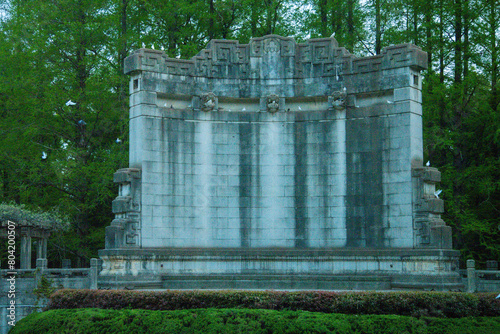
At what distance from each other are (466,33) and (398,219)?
16926mm

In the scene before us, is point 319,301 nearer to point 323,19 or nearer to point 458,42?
point 458,42

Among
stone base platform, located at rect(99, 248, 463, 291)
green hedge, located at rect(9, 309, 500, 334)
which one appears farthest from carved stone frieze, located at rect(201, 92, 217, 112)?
green hedge, located at rect(9, 309, 500, 334)

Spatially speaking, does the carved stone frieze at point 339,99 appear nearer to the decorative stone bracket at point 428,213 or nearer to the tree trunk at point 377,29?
the decorative stone bracket at point 428,213

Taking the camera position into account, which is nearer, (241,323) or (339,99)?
(241,323)

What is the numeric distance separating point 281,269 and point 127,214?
238 inches

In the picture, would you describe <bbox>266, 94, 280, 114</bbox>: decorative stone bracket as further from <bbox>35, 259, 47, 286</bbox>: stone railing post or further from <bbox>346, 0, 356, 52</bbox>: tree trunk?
<bbox>346, 0, 356, 52</bbox>: tree trunk

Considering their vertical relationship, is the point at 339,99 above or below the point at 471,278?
above

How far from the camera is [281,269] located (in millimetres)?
25453

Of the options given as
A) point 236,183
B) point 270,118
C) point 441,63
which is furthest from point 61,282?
point 441,63

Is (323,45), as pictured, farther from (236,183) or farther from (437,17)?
(437,17)

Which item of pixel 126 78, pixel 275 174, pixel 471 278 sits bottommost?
pixel 471 278

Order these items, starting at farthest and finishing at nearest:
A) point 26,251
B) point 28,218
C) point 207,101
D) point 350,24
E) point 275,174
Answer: point 350,24, point 26,251, point 28,218, point 207,101, point 275,174

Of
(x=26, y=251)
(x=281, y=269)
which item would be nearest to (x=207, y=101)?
(x=281, y=269)

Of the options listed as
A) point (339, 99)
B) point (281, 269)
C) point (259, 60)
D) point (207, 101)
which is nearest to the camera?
point (281, 269)
